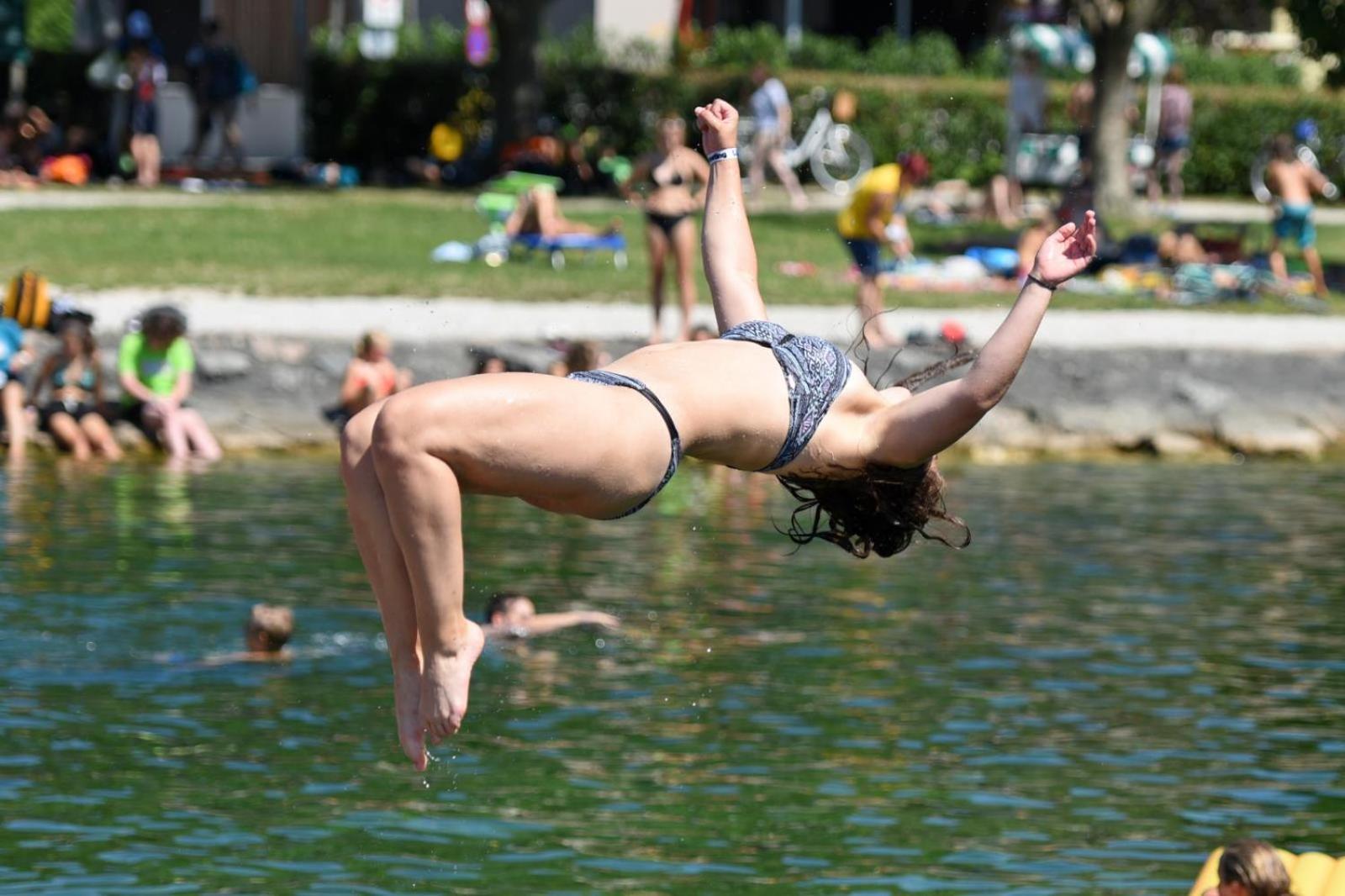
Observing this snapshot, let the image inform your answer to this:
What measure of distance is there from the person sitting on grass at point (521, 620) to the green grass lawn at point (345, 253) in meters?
8.51

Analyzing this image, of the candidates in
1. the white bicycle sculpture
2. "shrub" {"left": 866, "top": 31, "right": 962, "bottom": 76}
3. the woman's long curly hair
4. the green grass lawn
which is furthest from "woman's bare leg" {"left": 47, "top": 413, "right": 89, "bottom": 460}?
"shrub" {"left": 866, "top": 31, "right": 962, "bottom": 76}

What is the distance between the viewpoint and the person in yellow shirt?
64.5 feet

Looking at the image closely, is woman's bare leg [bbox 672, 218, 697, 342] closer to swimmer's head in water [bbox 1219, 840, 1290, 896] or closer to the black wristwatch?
swimmer's head in water [bbox 1219, 840, 1290, 896]

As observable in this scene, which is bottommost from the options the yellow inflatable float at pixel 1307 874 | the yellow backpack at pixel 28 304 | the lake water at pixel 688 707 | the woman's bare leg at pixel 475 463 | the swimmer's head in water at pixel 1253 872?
the lake water at pixel 688 707

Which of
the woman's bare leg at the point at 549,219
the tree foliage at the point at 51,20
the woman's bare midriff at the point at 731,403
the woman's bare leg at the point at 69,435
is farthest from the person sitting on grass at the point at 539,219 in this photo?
the tree foliage at the point at 51,20

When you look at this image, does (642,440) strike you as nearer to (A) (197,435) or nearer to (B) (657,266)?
(A) (197,435)

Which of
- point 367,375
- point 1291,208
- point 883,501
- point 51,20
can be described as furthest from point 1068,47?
point 883,501

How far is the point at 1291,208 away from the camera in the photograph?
2378 centimetres

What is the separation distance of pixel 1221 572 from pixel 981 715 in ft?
12.3

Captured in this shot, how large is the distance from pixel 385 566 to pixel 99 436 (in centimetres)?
1203

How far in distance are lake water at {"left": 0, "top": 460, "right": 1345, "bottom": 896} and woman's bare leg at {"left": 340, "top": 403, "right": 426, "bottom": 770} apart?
2.22 meters

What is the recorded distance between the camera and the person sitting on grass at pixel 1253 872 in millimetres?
7621

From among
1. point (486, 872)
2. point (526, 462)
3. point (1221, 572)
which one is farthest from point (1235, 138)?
point (526, 462)

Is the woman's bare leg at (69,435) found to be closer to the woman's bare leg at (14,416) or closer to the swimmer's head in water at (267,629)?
the woman's bare leg at (14,416)
